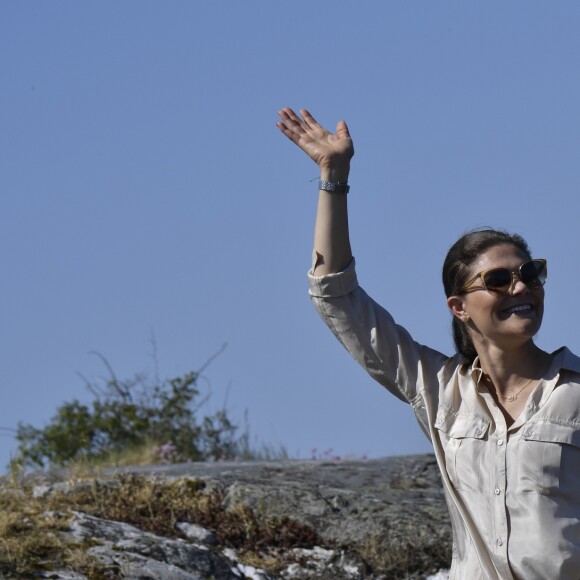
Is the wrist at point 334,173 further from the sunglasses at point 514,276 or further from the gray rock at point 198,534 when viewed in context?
the gray rock at point 198,534

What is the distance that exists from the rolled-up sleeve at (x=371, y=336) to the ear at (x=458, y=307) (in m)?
0.18

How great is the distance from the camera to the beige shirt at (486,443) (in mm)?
3930

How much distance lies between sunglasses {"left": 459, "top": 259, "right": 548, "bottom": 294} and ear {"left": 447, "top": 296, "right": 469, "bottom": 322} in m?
0.17

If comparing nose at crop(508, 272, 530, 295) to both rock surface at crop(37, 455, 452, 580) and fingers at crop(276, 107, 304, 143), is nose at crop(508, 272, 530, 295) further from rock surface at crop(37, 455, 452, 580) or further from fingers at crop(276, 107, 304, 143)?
rock surface at crop(37, 455, 452, 580)

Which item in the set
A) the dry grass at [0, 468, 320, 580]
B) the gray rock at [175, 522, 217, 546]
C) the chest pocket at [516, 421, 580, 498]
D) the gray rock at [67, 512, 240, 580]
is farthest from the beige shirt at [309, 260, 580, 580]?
the gray rock at [175, 522, 217, 546]

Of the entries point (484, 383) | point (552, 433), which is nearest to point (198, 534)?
point (484, 383)

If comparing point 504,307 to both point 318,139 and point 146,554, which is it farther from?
point 146,554

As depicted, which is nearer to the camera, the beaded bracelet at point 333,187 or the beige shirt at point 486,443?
the beige shirt at point 486,443

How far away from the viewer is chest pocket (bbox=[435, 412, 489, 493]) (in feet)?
13.4

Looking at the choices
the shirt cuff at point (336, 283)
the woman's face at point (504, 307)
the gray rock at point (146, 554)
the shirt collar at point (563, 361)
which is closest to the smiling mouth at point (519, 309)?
the woman's face at point (504, 307)

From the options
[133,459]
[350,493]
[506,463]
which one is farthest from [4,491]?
[506,463]

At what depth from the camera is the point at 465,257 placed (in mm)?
4406

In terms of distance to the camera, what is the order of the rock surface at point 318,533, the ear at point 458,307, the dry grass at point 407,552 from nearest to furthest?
the ear at point 458,307, the rock surface at point 318,533, the dry grass at point 407,552

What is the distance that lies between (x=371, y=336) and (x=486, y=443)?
57 centimetres
